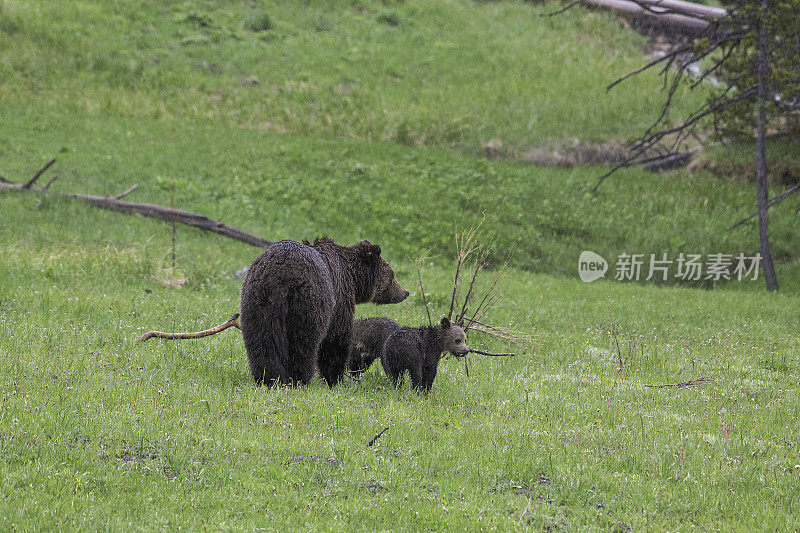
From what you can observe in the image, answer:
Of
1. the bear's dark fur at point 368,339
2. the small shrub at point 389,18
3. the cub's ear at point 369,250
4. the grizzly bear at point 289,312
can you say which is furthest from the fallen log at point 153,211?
the small shrub at point 389,18

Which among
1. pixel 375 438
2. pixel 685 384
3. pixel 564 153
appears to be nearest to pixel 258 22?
pixel 564 153

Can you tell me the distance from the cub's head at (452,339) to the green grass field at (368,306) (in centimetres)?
66

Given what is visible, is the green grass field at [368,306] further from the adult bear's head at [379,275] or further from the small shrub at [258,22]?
the adult bear's head at [379,275]

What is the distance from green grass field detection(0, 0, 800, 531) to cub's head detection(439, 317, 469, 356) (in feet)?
2.16

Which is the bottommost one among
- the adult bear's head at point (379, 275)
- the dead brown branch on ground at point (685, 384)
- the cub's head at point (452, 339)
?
the dead brown branch on ground at point (685, 384)

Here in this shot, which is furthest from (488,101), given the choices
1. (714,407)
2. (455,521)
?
(455,521)

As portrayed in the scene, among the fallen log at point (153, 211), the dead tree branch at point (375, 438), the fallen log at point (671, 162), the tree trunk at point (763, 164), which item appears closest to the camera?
the dead tree branch at point (375, 438)

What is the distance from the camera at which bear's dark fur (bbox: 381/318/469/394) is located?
31.8 feet

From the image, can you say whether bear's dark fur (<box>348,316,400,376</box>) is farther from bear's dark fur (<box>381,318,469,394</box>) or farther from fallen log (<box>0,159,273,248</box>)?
fallen log (<box>0,159,273,248</box>)

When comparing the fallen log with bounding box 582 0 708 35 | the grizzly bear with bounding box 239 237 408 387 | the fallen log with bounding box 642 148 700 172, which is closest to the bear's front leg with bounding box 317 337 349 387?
the grizzly bear with bounding box 239 237 408 387

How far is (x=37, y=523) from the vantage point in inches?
197

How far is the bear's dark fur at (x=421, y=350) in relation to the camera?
968 centimetres

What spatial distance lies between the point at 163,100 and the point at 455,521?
31.6m

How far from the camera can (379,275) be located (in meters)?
10.9
